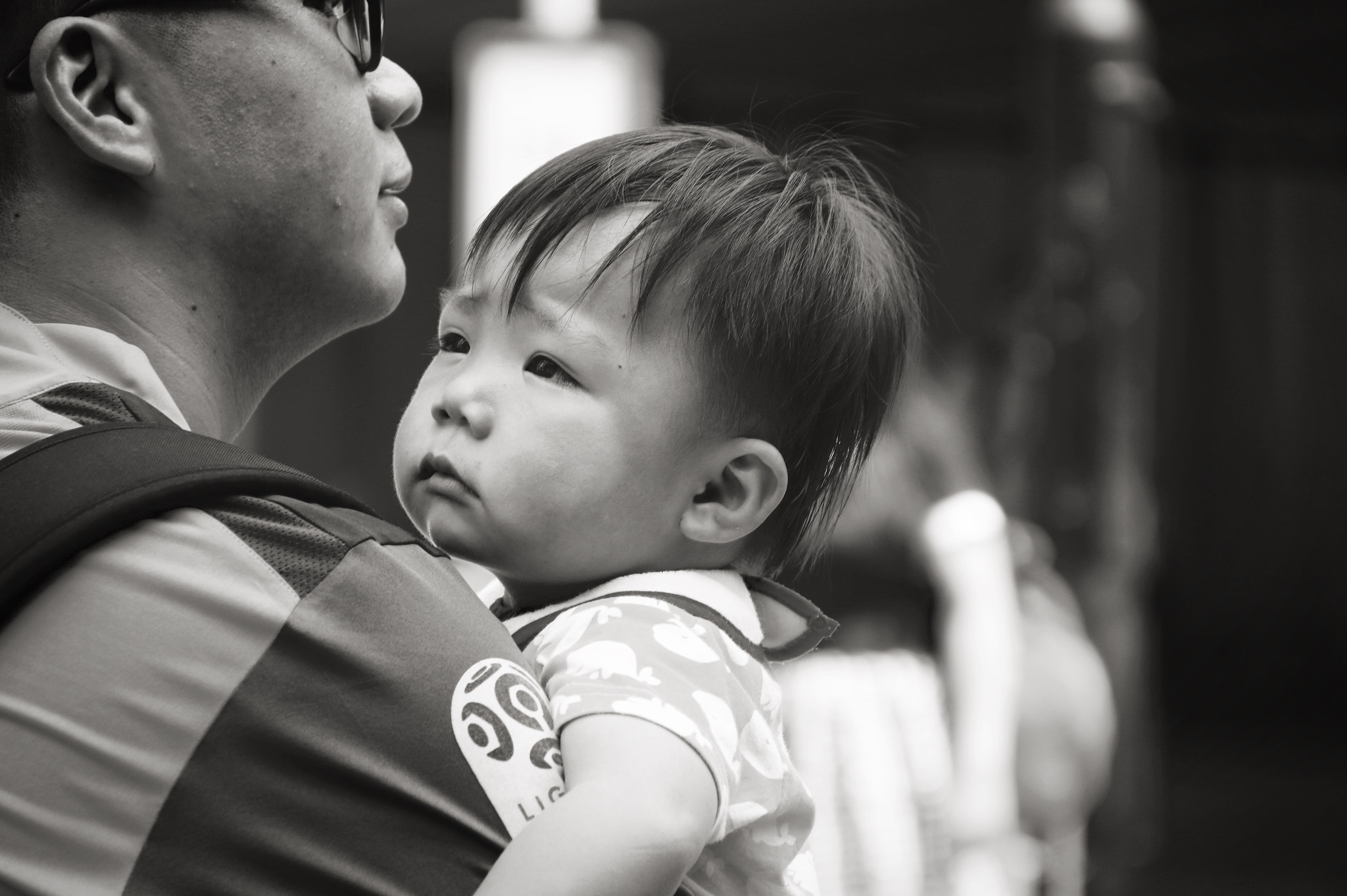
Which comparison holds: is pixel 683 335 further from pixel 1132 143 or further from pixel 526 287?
pixel 1132 143

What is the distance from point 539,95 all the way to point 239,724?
9.46ft

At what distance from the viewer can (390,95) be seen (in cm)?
137

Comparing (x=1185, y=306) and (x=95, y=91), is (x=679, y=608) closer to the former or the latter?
(x=95, y=91)

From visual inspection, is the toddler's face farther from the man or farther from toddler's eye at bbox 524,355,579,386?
the man

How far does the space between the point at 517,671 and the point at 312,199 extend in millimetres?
501

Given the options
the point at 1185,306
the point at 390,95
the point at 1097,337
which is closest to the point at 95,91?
the point at 390,95

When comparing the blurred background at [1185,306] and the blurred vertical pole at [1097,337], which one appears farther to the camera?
the blurred background at [1185,306]

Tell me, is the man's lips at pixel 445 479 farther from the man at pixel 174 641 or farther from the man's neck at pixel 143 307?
the man's neck at pixel 143 307

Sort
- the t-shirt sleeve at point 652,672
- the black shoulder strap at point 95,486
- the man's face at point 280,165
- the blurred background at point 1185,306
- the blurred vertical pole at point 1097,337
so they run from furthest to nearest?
1. the blurred background at point 1185,306
2. the blurred vertical pole at point 1097,337
3. the man's face at point 280,165
4. the t-shirt sleeve at point 652,672
5. the black shoulder strap at point 95,486

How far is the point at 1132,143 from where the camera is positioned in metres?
4.18

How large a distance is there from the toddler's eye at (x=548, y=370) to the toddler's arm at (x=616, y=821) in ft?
0.94

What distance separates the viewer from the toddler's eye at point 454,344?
1.23 m

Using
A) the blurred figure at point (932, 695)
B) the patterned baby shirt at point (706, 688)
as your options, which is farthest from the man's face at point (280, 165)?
the blurred figure at point (932, 695)

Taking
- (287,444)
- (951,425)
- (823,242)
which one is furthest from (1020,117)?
(823,242)
